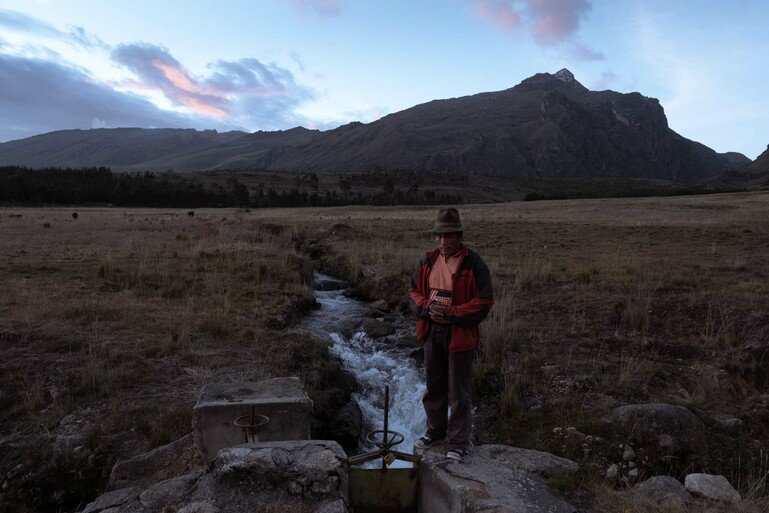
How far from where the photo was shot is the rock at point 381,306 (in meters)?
13.0

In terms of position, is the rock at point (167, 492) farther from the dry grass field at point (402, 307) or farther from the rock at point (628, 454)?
the rock at point (628, 454)

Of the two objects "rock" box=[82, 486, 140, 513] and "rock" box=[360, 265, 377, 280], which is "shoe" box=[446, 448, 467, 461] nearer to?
"rock" box=[82, 486, 140, 513]

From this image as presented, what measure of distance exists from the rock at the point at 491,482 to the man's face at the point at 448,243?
210 cm

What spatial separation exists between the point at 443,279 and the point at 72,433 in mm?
4789

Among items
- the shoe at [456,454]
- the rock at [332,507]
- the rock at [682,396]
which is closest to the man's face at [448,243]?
the shoe at [456,454]

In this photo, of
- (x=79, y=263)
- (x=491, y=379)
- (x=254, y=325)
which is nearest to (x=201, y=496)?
(x=491, y=379)

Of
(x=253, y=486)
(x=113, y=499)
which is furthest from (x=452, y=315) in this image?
(x=113, y=499)

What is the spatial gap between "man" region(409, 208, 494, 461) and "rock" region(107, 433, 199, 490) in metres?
2.56

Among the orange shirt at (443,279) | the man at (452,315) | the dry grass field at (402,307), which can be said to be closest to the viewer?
the man at (452,315)

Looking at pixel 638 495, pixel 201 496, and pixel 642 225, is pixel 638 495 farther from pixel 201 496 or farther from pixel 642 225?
pixel 642 225

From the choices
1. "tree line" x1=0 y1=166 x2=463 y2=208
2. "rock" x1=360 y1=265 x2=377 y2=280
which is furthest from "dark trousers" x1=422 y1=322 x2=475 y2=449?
"tree line" x1=0 y1=166 x2=463 y2=208

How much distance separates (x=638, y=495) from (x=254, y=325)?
7.10 meters

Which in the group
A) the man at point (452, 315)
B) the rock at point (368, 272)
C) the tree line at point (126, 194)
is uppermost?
the tree line at point (126, 194)

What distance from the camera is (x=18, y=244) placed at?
1845cm
